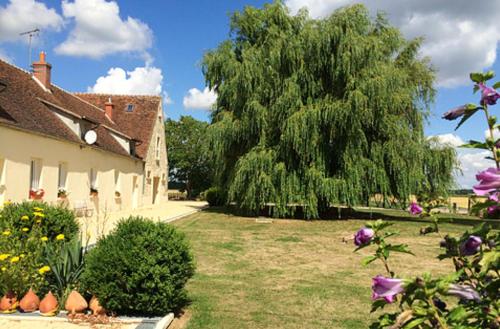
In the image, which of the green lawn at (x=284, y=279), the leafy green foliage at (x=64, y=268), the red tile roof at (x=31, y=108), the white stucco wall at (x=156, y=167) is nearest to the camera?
the leafy green foliage at (x=64, y=268)

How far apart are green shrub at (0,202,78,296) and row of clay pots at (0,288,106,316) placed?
0.48 feet

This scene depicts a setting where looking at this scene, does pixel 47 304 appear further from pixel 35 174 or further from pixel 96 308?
pixel 35 174

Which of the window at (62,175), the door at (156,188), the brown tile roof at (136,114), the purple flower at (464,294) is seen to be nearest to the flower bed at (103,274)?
the purple flower at (464,294)

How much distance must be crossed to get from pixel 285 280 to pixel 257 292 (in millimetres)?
894

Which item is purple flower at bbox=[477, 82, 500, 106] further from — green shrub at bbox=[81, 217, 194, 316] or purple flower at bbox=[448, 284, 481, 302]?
green shrub at bbox=[81, 217, 194, 316]

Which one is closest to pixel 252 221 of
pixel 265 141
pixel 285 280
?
pixel 265 141

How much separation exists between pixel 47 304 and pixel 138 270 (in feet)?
3.34

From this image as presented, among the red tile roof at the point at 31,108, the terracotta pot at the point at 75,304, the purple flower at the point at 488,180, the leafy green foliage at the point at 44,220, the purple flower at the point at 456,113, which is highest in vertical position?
the red tile roof at the point at 31,108

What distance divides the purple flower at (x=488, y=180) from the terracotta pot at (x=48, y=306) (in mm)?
Answer: 4282

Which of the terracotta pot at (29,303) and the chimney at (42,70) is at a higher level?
the chimney at (42,70)

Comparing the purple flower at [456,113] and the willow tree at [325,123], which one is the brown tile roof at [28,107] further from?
the purple flower at [456,113]

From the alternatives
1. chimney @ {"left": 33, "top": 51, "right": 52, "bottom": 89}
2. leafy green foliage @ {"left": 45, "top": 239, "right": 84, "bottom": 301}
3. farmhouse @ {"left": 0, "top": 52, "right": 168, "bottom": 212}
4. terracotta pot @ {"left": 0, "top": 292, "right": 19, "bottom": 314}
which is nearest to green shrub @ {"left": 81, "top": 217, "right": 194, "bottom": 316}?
leafy green foliage @ {"left": 45, "top": 239, "right": 84, "bottom": 301}

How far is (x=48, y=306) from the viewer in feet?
13.8

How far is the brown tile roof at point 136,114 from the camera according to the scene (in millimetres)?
23922
